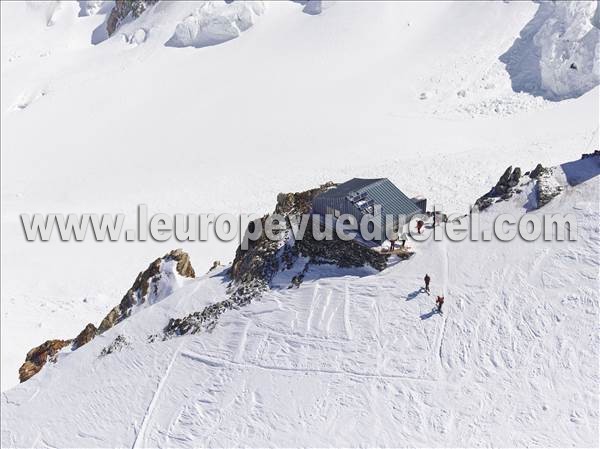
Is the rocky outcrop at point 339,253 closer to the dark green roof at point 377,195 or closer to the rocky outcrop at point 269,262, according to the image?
the rocky outcrop at point 269,262

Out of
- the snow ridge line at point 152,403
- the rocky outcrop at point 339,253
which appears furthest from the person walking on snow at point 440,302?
the snow ridge line at point 152,403

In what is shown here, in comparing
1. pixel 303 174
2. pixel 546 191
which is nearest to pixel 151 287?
pixel 303 174

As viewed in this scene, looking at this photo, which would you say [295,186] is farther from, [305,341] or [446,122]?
[305,341]

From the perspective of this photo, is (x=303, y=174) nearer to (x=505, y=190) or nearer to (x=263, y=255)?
(x=263, y=255)

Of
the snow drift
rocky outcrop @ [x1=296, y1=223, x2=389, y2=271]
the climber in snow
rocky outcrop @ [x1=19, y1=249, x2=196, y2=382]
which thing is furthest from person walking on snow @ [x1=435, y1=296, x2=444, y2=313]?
the snow drift

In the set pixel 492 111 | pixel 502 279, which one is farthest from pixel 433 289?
pixel 492 111
